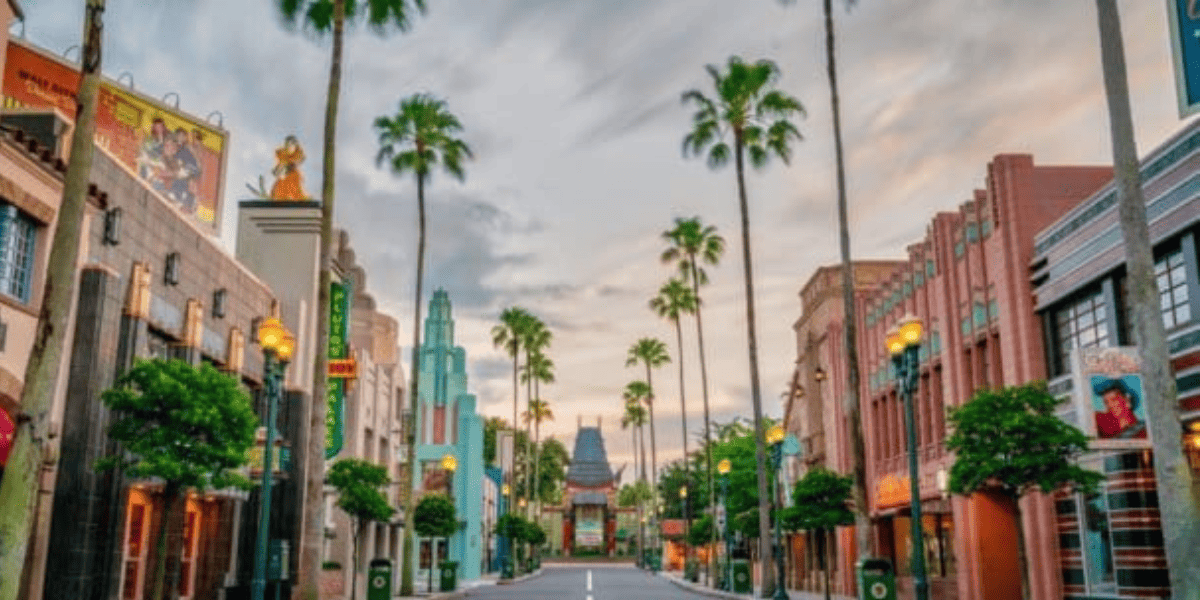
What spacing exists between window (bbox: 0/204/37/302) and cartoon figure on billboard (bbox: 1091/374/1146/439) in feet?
67.3

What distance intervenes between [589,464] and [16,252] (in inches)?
5423

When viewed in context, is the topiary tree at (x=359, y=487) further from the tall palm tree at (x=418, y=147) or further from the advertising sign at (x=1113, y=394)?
the advertising sign at (x=1113, y=394)

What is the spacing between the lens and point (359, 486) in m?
36.7

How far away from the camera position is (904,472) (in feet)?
123

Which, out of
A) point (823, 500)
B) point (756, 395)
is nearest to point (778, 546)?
point (823, 500)

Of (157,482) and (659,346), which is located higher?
(659,346)

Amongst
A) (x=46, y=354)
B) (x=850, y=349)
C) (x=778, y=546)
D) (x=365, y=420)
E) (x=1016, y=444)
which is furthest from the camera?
(x=365, y=420)

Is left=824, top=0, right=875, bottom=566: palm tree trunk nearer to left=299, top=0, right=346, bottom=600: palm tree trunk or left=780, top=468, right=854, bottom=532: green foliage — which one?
left=780, top=468, right=854, bottom=532: green foliage

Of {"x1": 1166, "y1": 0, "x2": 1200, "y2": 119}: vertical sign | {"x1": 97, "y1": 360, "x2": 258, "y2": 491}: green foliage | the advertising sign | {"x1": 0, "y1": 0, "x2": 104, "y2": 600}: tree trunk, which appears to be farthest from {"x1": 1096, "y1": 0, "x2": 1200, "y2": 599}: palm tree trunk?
{"x1": 97, "y1": 360, "x2": 258, "y2": 491}: green foliage

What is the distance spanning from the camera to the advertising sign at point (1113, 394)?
2069 centimetres

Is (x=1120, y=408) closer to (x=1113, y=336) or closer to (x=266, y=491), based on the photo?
(x=1113, y=336)

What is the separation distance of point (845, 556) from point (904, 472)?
1047 centimetres

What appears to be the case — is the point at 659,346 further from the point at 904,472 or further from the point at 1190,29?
the point at 1190,29

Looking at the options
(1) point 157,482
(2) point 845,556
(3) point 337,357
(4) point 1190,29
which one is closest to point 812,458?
(2) point 845,556
